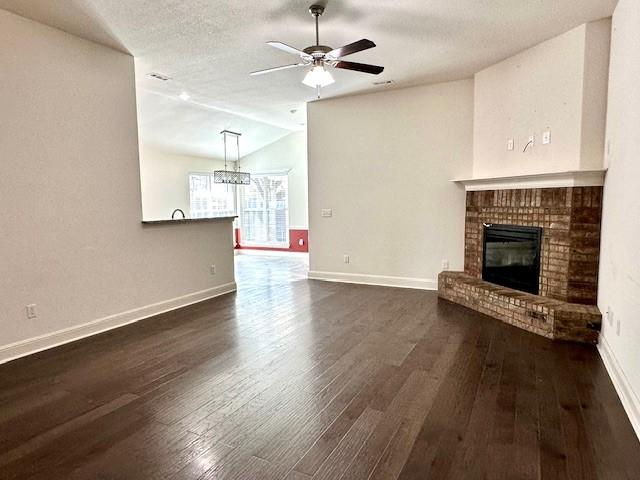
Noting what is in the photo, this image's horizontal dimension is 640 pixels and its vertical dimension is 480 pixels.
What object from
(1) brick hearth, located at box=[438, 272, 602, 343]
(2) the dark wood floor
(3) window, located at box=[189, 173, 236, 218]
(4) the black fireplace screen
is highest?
(3) window, located at box=[189, 173, 236, 218]

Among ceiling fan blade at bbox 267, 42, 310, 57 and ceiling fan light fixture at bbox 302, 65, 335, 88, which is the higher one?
ceiling fan blade at bbox 267, 42, 310, 57

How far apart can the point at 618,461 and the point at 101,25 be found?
4.60 m

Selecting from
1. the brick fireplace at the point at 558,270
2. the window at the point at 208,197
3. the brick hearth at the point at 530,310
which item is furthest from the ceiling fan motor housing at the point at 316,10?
the window at the point at 208,197

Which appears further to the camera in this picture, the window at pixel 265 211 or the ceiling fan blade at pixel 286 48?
the window at pixel 265 211

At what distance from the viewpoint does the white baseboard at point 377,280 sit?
5.40 meters

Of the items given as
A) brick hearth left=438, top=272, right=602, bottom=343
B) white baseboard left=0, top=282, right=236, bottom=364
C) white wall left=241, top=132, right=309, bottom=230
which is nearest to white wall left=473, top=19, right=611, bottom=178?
brick hearth left=438, top=272, right=602, bottom=343

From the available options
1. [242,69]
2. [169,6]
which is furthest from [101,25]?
[242,69]

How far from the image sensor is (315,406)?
2.28 m

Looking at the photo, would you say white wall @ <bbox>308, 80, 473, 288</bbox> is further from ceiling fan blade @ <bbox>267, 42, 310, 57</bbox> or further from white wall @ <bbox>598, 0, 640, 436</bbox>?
ceiling fan blade @ <bbox>267, 42, 310, 57</bbox>

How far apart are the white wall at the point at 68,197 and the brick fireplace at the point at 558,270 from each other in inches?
147

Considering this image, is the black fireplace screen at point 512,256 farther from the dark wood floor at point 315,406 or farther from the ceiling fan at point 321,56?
the ceiling fan at point 321,56

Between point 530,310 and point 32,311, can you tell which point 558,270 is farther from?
point 32,311

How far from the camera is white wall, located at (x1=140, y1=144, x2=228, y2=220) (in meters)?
7.97

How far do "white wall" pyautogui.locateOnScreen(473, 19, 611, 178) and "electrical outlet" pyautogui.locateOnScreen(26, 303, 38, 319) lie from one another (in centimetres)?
485
